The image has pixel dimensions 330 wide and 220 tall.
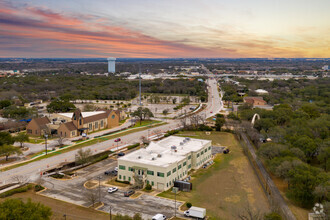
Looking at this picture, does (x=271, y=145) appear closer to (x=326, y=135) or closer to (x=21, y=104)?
(x=326, y=135)

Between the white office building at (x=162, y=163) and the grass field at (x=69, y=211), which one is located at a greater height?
the white office building at (x=162, y=163)

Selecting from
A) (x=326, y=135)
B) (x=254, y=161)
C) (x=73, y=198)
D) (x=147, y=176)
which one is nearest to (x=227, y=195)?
(x=147, y=176)

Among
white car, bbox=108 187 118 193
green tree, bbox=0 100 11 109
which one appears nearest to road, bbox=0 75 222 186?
white car, bbox=108 187 118 193

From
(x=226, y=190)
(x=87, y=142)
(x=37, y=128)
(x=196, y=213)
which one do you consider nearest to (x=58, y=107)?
(x=37, y=128)

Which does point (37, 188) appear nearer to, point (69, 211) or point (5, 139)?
point (69, 211)

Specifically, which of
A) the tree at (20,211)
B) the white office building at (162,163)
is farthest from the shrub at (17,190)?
the tree at (20,211)

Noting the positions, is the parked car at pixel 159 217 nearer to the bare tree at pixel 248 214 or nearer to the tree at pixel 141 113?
the bare tree at pixel 248 214
